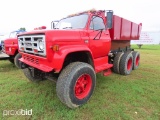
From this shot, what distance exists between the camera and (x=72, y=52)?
9.61 ft

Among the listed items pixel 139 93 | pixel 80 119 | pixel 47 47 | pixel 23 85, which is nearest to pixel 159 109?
pixel 139 93

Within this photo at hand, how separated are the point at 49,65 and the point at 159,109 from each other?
102 inches

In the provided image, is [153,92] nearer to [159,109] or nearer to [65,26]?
[159,109]

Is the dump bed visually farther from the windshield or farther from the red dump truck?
the windshield

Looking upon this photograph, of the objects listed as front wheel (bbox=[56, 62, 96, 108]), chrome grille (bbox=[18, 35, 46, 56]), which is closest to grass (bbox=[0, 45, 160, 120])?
front wheel (bbox=[56, 62, 96, 108])

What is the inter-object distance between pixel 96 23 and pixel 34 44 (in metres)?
1.85

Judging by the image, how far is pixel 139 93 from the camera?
12.2 feet

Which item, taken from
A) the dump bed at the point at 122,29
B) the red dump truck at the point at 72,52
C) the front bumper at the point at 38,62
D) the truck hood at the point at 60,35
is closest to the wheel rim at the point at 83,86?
the red dump truck at the point at 72,52

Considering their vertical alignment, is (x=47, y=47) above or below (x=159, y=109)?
above

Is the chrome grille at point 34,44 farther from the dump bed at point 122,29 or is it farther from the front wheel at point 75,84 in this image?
the dump bed at point 122,29

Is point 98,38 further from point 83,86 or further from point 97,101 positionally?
point 97,101

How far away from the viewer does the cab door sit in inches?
141

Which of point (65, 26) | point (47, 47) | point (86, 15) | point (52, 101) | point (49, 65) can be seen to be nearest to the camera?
point (47, 47)

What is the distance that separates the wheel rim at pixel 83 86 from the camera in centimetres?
313
